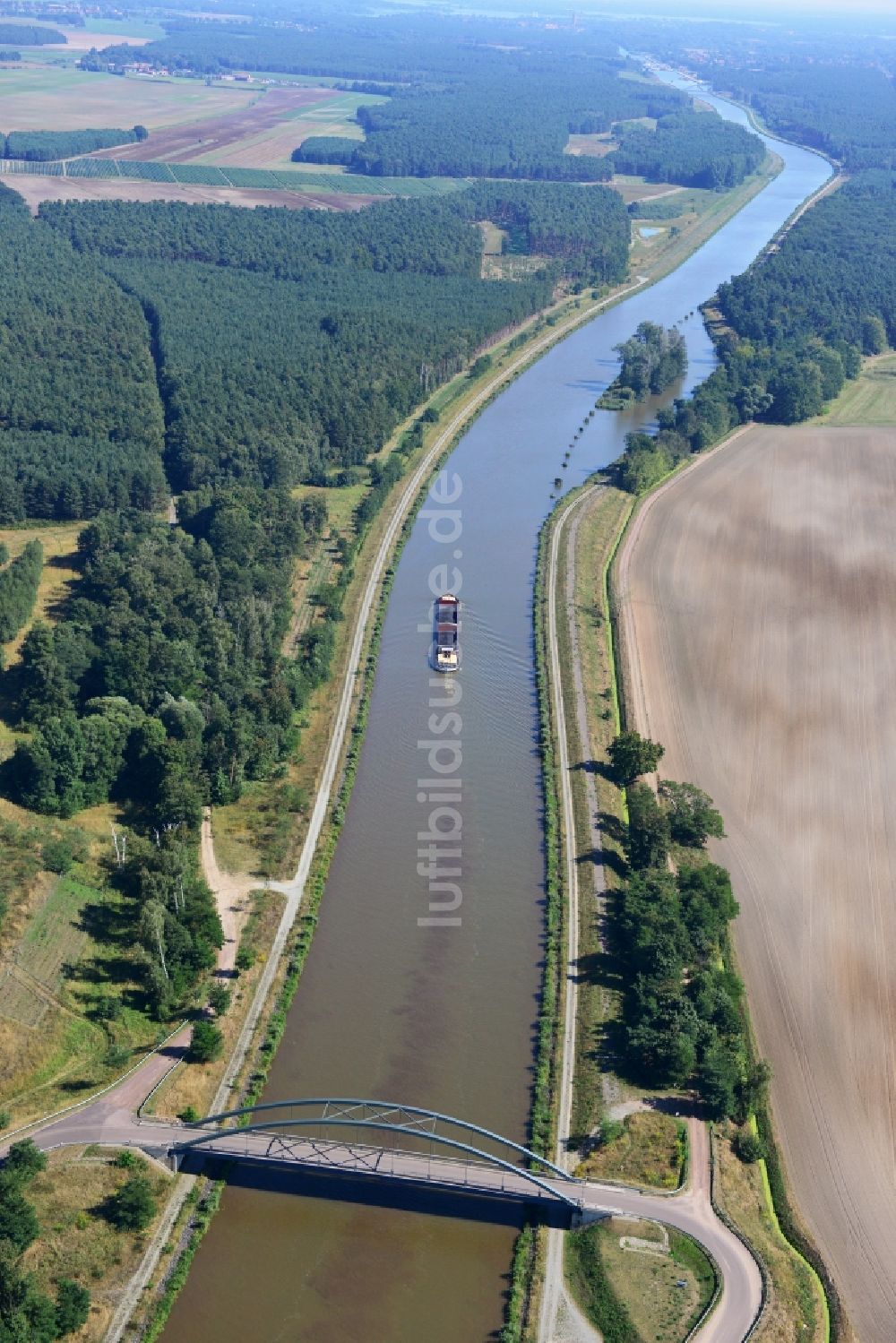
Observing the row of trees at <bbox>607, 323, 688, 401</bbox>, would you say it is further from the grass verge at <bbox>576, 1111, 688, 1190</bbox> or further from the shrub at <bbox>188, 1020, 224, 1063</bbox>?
the shrub at <bbox>188, 1020, 224, 1063</bbox>

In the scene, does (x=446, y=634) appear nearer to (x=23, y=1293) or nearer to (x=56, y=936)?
(x=56, y=936)

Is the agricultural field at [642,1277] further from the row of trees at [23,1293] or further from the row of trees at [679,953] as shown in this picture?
the row of trees at [23,1293]

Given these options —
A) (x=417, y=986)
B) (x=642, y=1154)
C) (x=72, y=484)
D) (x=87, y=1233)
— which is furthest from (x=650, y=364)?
(x=87, y=1233)

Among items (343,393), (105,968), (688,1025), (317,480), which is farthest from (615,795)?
(343,393)

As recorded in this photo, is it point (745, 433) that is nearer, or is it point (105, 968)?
point (105, 968)

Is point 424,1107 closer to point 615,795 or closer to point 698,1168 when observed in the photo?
point 698,1168
